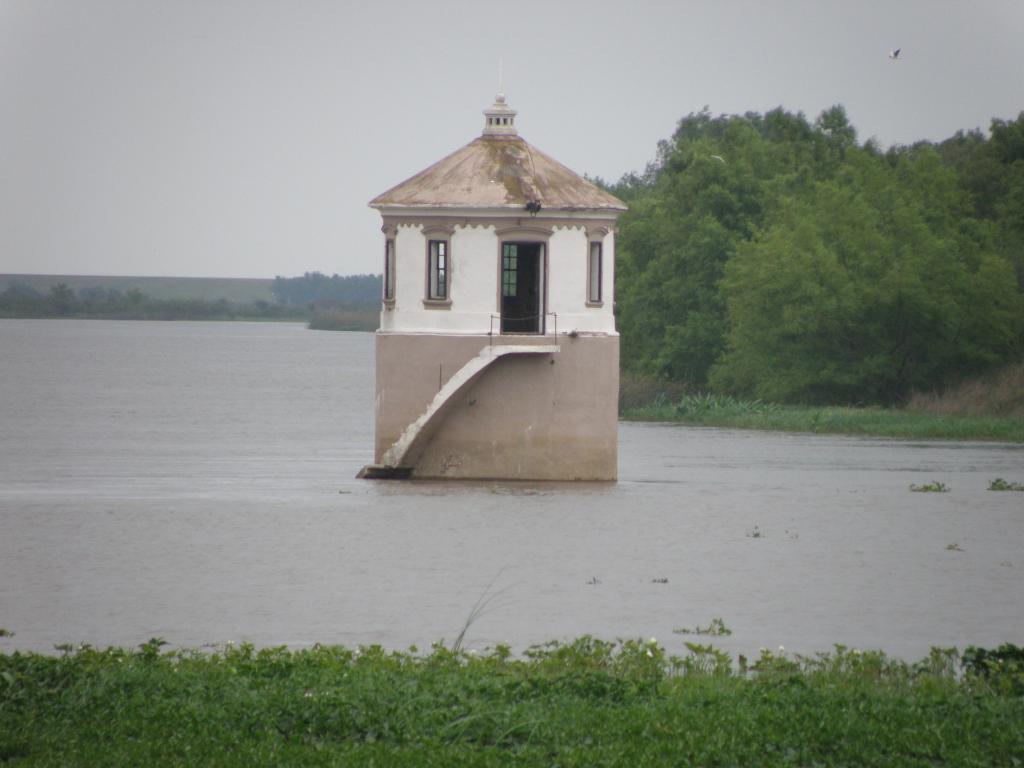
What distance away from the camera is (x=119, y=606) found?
80.6ft

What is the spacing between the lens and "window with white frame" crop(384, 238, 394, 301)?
1588 inches

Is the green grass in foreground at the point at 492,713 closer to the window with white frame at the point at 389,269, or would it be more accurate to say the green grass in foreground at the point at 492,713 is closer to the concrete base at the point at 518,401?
the concrete base at the point at 518,401

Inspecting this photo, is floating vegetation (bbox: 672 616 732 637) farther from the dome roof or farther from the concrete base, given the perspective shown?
the dome roof

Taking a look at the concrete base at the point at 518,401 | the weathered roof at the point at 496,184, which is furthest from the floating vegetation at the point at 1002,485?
the weathered roof at the point at 496,184

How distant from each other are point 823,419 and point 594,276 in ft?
92.5

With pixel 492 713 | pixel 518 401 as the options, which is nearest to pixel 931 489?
pixel 518 401

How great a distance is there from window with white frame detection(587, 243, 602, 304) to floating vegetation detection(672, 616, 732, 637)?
17.8m

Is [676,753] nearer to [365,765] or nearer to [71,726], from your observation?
[365,765]

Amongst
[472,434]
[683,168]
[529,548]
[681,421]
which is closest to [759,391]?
[681,421]

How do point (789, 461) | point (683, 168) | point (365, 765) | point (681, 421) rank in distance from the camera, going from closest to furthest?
point (365, 765), point (789, 461), point (681, 421), point (683, 168)

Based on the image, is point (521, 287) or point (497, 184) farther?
point (521, 287)

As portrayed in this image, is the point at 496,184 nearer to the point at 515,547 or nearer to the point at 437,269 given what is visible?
the point at 437,269

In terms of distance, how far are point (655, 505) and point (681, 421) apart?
1335 inches

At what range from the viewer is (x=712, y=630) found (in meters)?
22.1
